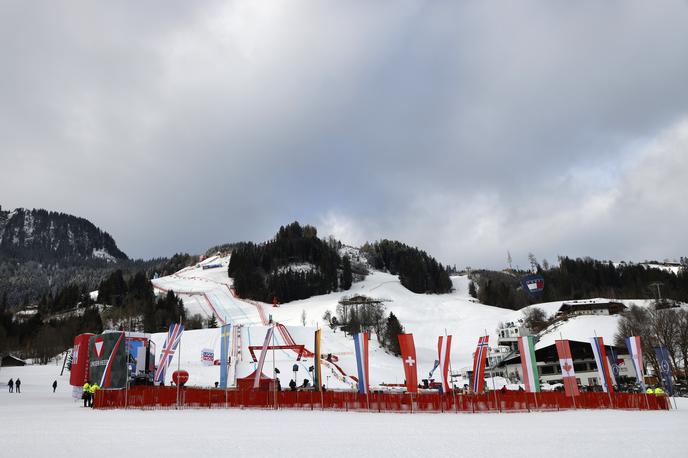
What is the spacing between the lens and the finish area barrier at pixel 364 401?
2106 centimetres

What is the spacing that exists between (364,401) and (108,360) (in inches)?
628

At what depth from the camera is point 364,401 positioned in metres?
21.4

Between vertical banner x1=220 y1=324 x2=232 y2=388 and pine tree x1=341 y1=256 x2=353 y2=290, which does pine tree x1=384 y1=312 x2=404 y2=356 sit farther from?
pine tree x1=341 y1=256 x2=353 y2=290

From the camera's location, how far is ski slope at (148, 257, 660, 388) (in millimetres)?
47812

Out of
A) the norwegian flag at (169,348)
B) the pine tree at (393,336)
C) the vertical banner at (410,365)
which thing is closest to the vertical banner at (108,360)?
the norwegian flag at (169,348)

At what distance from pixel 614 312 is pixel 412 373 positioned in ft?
245

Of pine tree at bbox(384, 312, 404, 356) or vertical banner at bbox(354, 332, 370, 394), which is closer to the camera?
vertical banner at bbox(354, 332, 370, 394)

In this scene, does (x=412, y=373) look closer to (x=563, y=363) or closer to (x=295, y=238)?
(x=563, y=363)

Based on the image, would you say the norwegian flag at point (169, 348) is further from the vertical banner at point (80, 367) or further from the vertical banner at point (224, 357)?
the vertical banner at point (80, 367)

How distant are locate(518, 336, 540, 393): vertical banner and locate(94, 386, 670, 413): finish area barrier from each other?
0.57m

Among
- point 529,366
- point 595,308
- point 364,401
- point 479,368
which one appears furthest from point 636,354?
point 595,308

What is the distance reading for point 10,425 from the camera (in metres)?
14.1

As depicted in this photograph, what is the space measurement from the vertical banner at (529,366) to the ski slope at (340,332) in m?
21.5

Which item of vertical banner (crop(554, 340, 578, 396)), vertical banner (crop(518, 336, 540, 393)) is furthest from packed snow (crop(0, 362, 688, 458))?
vertical banner (crop(554, 340, 578, 396))
